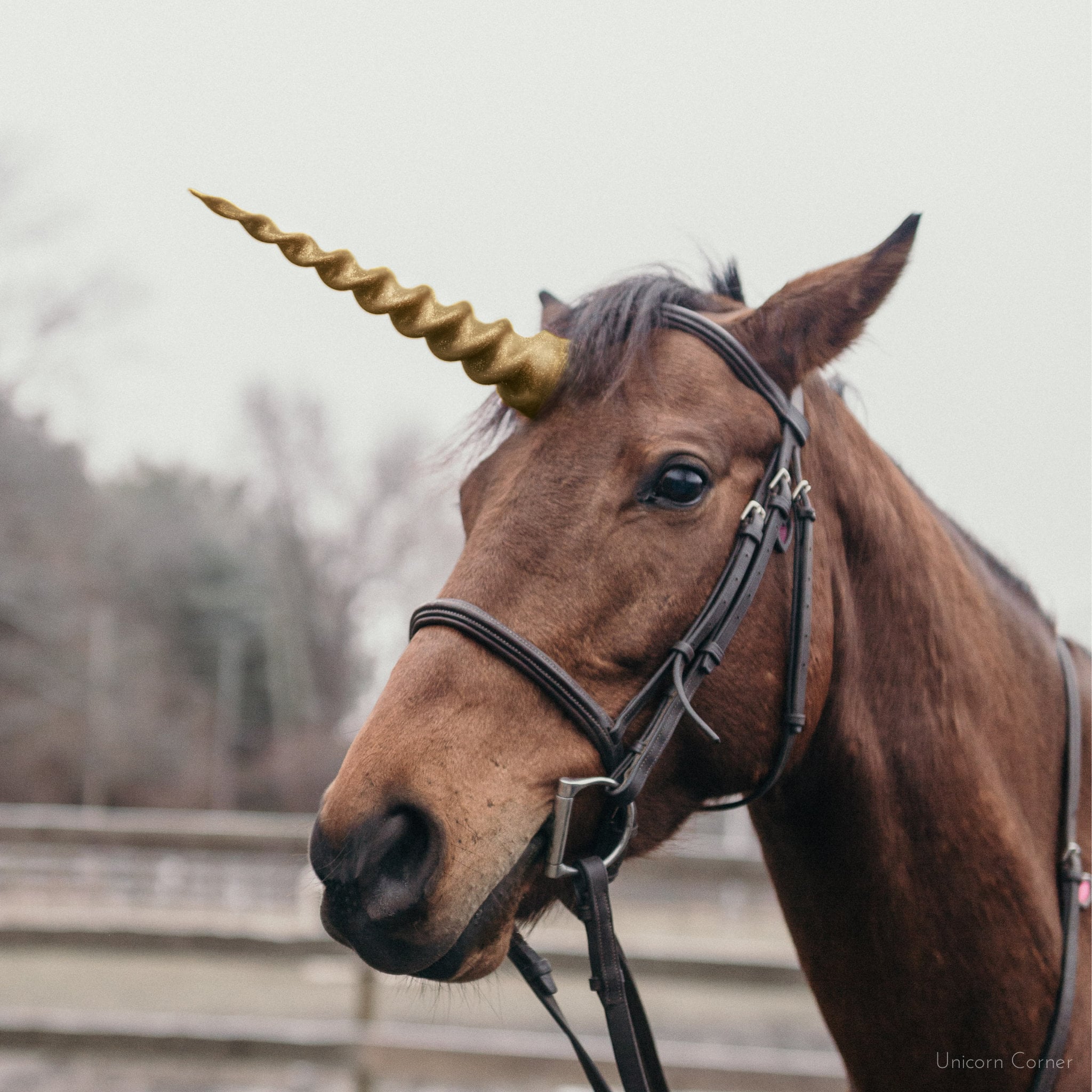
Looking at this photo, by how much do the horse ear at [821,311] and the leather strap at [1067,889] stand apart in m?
0.95

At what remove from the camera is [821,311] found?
182 cm

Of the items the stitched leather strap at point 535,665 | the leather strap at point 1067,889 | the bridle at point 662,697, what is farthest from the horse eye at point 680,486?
the leather strap at point 1067,889

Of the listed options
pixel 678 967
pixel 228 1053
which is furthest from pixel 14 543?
pixel 678 967

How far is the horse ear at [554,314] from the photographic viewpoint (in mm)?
1952

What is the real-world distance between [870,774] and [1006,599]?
634 mm

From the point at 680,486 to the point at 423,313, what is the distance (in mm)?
544

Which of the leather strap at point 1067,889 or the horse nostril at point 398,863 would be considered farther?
the leather strap at point 1067,889

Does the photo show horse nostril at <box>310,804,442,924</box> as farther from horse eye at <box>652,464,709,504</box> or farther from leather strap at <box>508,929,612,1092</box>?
horse eye at <box>652,464,709,504</box>

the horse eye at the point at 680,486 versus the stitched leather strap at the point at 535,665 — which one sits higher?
the horse eye at the point at 680,486

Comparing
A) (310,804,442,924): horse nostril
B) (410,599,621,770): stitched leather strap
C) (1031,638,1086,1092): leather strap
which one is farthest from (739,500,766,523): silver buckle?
(1031,638,1086,1092): leather strap

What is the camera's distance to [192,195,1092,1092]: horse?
145 cm

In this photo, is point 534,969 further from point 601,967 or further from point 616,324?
point 616,324

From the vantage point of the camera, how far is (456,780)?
55.8 inches

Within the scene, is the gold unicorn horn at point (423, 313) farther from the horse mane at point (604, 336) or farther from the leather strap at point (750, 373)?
the leather strap at point (750, 373)
